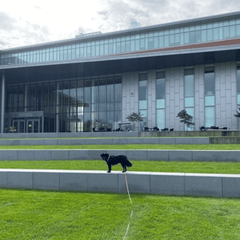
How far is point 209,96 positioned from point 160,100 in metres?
6.28

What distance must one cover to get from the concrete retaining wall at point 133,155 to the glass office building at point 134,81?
62.4 feet

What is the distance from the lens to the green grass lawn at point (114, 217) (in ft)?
14.6

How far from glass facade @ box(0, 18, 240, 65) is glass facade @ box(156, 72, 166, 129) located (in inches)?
329

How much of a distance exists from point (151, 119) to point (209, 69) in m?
9.83

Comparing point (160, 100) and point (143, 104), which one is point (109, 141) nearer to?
point (160, 100)

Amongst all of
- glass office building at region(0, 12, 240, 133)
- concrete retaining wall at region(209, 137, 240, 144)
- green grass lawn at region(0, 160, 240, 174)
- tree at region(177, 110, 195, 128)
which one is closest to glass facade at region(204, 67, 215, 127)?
glass office building at region(0, 12, 240, 133)

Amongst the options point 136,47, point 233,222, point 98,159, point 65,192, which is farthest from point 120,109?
point 233,222

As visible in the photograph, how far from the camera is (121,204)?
19.5ft

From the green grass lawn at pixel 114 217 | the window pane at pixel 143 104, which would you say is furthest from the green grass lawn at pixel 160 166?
the window pane at pixel 143 104

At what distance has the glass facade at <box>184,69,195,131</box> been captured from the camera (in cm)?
3005

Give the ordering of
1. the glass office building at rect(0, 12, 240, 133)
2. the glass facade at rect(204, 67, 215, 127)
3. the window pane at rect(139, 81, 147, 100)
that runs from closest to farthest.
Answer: the glass office building at rect(0, 12, 240, 133) < the glass facade at rect(204, 67, 215, 127) < the window pane at rect(139, 81, 147, 100)

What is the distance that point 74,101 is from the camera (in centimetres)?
3688

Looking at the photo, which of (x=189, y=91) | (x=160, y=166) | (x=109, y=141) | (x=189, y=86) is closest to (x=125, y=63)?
(x=189, y=86)

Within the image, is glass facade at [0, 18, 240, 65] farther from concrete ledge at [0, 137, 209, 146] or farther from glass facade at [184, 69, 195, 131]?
concrete ledge at [0, 137, 209, 146]
